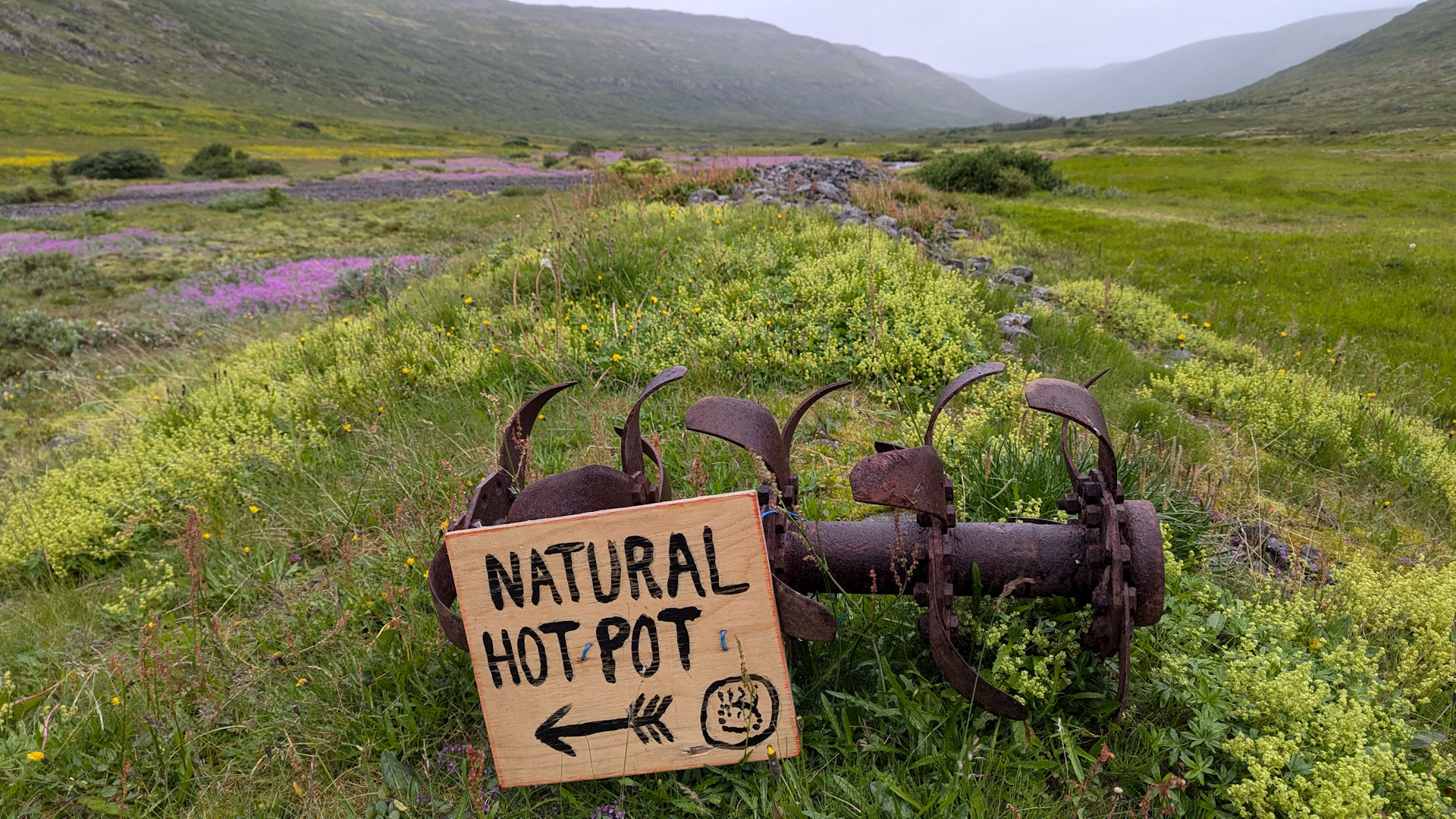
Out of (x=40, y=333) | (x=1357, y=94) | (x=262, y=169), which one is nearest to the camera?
(x=40, y=333)

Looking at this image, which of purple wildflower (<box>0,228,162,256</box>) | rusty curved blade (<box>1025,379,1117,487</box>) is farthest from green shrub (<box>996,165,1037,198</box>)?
purple wildflower (<box>0,228,162,256</box>)

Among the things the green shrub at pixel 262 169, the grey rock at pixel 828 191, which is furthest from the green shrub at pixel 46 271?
the green shrub at pixel 262 169

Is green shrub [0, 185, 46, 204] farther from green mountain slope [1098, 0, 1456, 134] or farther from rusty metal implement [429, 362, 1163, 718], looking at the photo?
green mountain slope [1098, 0, 1456, 134]

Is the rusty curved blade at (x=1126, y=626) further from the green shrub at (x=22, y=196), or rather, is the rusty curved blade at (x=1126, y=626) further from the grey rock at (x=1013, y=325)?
the green shrub at (x=22, y=196)

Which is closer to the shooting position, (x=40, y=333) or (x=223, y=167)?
(x=40, y=333)

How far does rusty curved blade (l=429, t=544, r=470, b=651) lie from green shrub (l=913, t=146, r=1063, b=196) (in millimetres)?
20443

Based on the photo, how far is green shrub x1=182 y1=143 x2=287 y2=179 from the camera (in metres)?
30.0

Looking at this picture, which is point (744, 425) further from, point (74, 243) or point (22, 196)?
point (22, 196)

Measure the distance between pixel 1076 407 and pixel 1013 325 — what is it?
390 cm

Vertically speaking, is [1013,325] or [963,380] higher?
[963,380]

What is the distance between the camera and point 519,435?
2.12 metres

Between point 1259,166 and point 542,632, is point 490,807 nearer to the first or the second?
point 542,632

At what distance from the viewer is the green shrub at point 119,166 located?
2855 centimetres

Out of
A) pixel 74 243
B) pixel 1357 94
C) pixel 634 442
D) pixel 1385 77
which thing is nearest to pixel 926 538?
pixel 634 442
